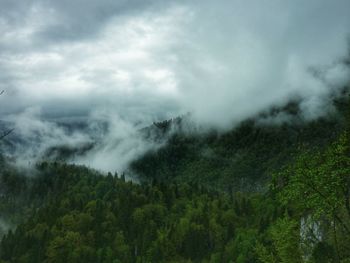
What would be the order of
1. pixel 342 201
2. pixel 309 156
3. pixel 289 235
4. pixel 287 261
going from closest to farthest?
pixel 342 201, pixel 309 156, pixel 289 235, pixel 287 261

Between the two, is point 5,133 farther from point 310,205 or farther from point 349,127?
point 349,127

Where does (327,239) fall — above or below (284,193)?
below

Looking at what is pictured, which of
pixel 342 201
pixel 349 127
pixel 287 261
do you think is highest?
pixel 349 127

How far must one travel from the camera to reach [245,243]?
193500mm

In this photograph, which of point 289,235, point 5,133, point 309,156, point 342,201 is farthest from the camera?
point 289,235

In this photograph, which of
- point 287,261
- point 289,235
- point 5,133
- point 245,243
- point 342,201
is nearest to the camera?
point 5,133

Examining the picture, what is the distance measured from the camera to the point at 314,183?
96.9 ft

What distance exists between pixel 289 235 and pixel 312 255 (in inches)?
78.3

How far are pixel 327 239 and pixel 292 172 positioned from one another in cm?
656

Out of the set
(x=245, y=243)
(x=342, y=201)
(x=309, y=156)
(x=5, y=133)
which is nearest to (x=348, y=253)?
(x=342, y=201)

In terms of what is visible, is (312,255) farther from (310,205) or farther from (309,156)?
(309,156)

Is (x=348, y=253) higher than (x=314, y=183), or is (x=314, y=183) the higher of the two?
(x=314, y=183)

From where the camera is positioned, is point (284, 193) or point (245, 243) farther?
point (245, 243)

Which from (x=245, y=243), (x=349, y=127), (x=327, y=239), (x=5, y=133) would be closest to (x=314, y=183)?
(x=349, y=127)
